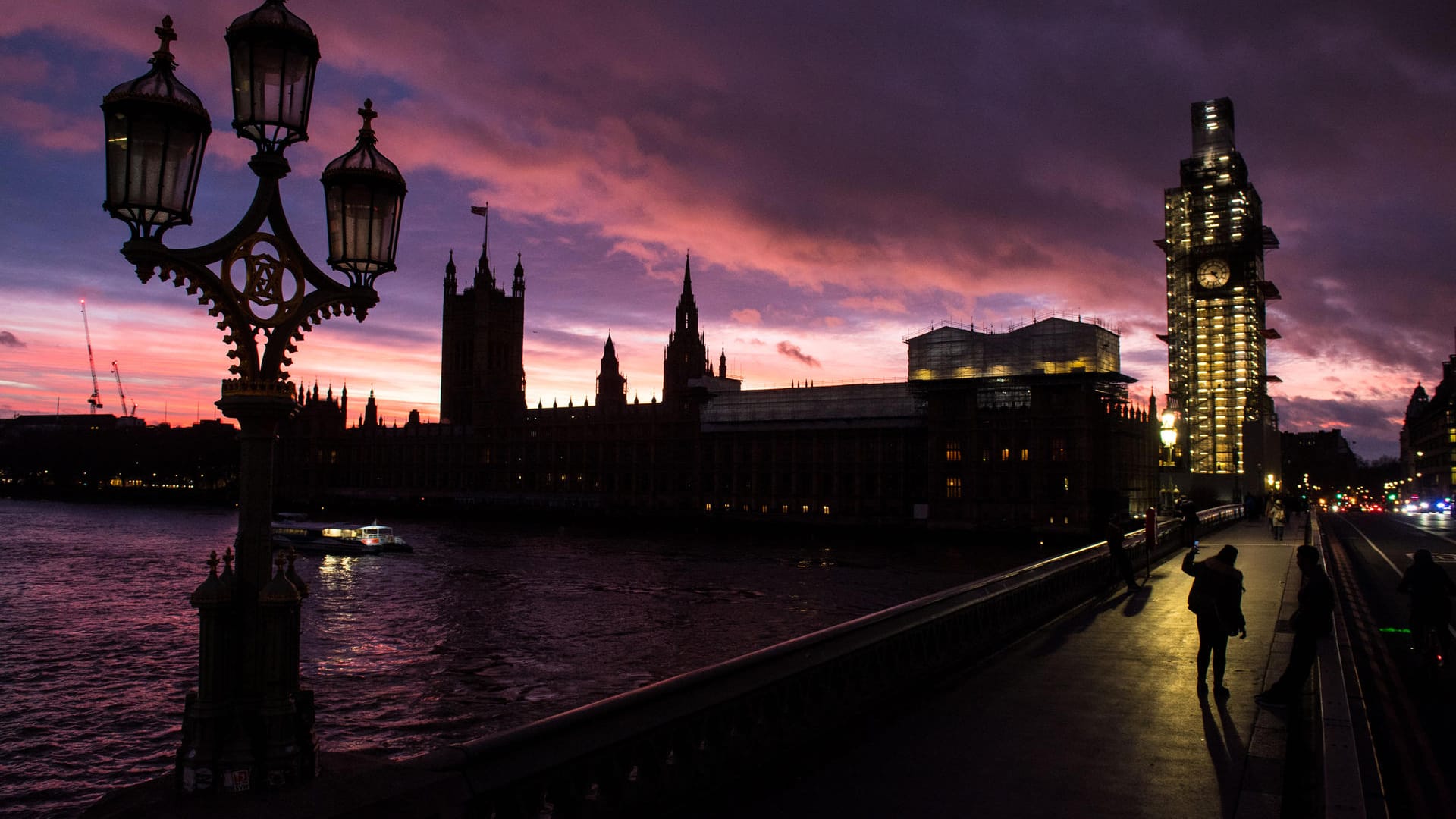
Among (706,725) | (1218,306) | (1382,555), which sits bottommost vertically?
(1382,555)

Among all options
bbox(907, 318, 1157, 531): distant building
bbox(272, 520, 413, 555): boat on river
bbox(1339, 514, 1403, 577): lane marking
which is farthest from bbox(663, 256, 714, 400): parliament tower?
bbox(1339, 514, 1403, 577): lane marking

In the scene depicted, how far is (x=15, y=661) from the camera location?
32750 millimetres

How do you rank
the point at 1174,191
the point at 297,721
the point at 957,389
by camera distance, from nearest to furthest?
the point at 297,721 → the point at 957,389 → the point at 1174,191

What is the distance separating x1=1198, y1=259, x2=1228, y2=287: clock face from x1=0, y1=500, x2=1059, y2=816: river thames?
116891 mm

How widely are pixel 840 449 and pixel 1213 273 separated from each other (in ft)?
319

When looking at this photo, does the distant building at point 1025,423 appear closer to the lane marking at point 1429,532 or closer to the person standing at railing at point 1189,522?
the lane marking at point 1429,532

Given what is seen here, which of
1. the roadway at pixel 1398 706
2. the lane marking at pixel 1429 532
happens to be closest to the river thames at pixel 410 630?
the roadway at pixel 1398 706

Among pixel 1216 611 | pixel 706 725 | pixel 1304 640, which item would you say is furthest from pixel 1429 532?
pixel 706 725

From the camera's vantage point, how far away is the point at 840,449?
398ft

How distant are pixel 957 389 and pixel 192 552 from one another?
77.4 meters

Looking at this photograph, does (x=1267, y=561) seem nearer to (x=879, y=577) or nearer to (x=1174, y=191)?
(x=879, y=577)

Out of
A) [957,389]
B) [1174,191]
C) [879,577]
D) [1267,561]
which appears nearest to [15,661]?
[1267,561]

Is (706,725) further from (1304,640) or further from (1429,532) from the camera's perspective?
(1429,532)

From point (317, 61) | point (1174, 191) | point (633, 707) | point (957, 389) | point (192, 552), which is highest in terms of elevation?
point (1174, 191)
